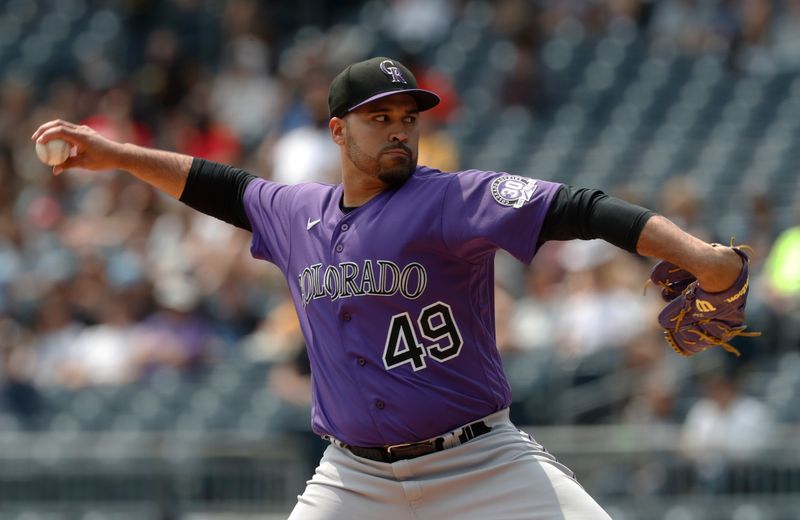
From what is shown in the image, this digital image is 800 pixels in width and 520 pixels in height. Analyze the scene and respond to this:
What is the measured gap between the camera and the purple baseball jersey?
177 inches

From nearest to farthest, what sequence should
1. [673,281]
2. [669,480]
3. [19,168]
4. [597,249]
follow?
[673,281] → [669,480] → [597,249] → [19,168]

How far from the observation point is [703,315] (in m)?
4.26

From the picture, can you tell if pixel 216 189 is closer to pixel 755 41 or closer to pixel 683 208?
pixel 683 208

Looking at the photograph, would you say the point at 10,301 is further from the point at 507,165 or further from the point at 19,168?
the point at 507,165

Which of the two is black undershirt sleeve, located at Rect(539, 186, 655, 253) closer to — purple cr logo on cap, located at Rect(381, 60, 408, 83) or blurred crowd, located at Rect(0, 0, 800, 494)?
purple cr logo on cap, located at Rect(381, 60, 408, 83)

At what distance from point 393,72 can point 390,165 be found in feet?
0.98

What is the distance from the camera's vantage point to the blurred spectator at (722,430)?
8023mm

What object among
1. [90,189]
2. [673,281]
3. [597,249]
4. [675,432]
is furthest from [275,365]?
[673,281]

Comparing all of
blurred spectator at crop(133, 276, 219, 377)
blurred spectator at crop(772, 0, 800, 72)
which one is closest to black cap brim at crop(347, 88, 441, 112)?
blurred spectator at crop(133, 276, 219, 377)

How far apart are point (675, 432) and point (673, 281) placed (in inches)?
158

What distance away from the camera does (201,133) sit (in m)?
13.2

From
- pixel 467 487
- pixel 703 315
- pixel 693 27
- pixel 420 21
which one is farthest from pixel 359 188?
pixel 420 21

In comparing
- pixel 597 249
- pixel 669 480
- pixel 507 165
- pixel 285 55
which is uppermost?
pixel 285 55

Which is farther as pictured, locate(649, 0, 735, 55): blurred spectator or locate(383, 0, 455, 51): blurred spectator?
locate(383, 0, 455, 51): blurred spectator
